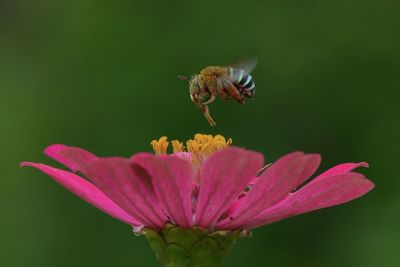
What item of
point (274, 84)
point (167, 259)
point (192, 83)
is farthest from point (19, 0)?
point (167, 259)

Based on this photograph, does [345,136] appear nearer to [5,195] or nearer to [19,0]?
[5,195]

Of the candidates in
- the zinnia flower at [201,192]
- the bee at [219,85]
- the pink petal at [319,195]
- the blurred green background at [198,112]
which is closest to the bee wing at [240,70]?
the bee at [219,85]

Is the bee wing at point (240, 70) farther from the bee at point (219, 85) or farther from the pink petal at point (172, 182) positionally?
the pink petal at point (172, 182)

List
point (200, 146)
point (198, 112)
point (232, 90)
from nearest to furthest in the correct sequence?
point (200, 146) < point (232, 90) < point (198, 112)

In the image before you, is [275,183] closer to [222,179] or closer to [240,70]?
[222,179]

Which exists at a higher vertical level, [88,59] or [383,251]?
[88,59]

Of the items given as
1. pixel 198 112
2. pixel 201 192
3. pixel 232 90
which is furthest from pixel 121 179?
pixel 198 112
